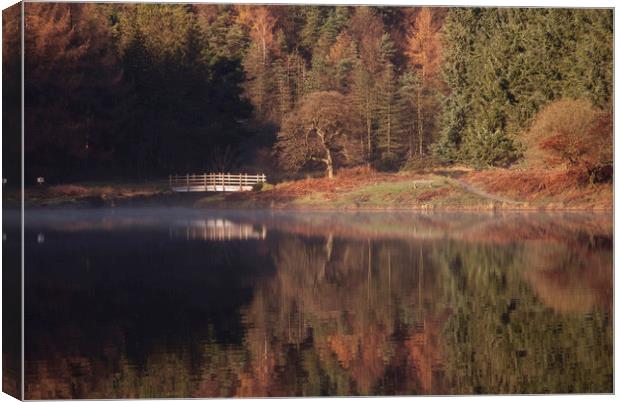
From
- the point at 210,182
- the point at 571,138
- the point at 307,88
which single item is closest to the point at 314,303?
the point at 210,182

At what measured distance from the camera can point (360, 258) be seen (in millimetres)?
18672

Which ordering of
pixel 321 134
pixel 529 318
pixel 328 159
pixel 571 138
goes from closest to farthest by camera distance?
pixel 529 318, pixel 571 138, pixel 321 134, pixel 328 159

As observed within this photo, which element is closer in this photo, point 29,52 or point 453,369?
point 453,369

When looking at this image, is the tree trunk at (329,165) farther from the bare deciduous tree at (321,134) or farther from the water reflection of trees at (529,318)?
A: the water reflection of trees at (529,318)

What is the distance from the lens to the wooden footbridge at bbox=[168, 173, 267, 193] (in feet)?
59.5

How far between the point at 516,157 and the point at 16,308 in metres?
8.11

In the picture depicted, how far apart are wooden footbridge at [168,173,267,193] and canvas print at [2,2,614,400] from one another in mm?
32

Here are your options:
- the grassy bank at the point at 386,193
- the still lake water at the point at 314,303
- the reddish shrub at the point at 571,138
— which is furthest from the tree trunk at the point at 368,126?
the reddish shrub at the point at 571,138

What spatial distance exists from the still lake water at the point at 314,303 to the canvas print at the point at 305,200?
39 millimetres

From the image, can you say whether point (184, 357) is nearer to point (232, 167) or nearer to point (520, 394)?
point (520, 394)

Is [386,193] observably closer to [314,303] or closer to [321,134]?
[321,134]

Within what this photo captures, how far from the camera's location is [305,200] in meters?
19.0

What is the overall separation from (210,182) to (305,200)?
5.00 ft

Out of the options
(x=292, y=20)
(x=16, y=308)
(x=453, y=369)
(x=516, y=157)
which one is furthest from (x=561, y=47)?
(x=16, y=308)
